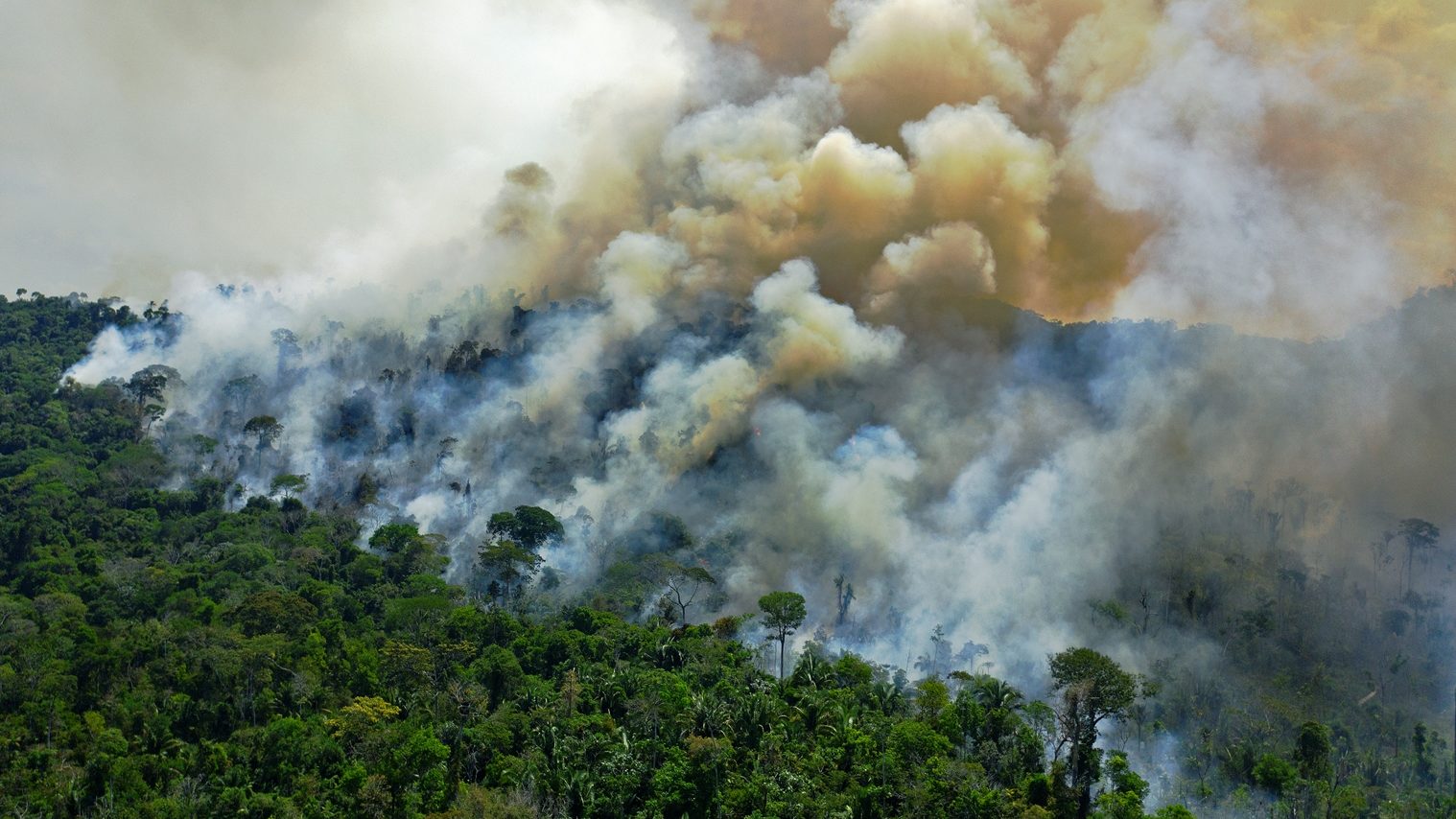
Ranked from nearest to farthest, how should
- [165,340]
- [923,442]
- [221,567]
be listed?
[221,567], [923,442], [165,340]

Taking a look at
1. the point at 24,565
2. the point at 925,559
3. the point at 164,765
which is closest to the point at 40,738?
the point at 164,765

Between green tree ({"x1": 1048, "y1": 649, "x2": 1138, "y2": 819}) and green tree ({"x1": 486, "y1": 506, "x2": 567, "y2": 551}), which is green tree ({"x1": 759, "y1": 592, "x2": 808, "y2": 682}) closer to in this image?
green tree ({"x1": 1048, "y1": 649, "x2": 1138, "y2": 819})

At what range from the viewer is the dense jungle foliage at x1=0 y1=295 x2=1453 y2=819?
200ft

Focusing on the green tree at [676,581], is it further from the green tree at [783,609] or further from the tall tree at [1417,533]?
the tall tree at [1417,533]

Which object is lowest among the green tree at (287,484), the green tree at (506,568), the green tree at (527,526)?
the green tree at (506,568)

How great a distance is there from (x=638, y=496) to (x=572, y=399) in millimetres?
19929

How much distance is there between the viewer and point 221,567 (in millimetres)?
98500

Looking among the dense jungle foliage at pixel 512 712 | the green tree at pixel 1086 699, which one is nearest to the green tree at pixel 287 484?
the dense jungle foliage at pixel 512 712

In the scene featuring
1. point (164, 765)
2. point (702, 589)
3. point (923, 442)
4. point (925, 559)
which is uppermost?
point (923, 442)

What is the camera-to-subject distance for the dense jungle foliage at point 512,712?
61.0 meters

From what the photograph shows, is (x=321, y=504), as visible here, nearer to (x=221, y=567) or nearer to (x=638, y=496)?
(x=221, y=567)

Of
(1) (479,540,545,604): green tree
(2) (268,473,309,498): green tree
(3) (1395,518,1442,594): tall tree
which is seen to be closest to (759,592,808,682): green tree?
(1) (479,540,545,604): green tree

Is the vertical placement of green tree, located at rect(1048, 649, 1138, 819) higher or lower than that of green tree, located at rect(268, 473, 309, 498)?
lower

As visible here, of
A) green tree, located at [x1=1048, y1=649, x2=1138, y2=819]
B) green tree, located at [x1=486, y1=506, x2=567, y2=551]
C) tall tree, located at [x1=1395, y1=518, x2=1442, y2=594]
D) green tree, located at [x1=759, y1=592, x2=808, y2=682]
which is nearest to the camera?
green tree, located at [x1=1048, y1=649, x2=1138, y2=819]
